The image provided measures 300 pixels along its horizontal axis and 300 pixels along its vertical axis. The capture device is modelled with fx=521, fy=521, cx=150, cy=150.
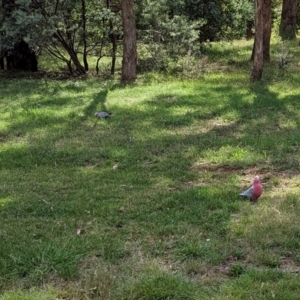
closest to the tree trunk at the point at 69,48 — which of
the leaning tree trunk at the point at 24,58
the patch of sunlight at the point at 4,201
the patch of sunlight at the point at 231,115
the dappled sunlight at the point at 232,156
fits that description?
the leaning tree trunk at the point at 24,58

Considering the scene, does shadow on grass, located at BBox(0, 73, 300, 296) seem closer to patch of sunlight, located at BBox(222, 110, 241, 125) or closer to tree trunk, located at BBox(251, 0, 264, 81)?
patch of sunlight, located at BBox(222, 110, 241, 125)

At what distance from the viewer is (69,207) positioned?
477 cm

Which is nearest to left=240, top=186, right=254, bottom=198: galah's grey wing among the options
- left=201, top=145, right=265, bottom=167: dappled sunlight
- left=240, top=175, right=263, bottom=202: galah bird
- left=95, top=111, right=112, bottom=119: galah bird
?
left=240, top=175, right=263, bottom=202: galah bird

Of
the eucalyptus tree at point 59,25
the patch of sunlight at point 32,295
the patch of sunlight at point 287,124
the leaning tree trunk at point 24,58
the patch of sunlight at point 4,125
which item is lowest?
the patch of sunlight at point 32,295

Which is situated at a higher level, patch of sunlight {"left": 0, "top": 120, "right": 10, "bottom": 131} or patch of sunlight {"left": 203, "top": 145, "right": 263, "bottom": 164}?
patch of sunlight {"left": 0, "top": 120, "right": 10, "bottom": 131}

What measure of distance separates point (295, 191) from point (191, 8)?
38.1ft

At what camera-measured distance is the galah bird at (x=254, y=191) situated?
4715mm

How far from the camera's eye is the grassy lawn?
3.43 metres

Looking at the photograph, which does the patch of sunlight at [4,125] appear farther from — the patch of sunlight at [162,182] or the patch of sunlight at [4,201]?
the patch of sunlight at [162,182]

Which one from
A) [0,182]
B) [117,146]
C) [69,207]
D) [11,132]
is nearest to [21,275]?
[69,207]

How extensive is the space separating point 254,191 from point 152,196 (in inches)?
38.1

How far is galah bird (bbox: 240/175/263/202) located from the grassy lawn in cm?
9

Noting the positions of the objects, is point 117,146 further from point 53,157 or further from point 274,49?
point 274,49

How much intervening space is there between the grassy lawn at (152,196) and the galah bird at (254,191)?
90 millimetres
